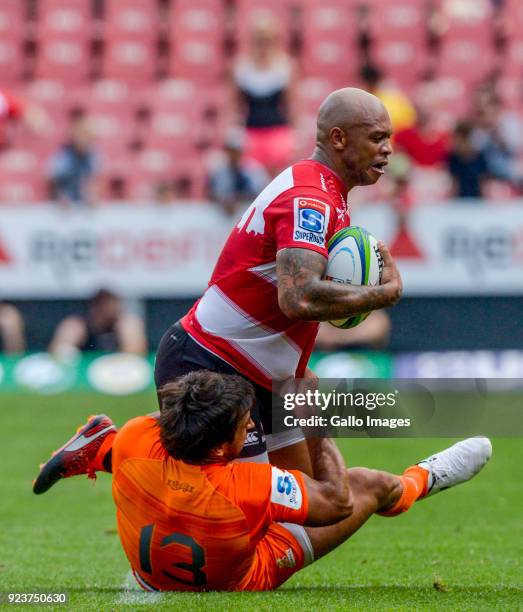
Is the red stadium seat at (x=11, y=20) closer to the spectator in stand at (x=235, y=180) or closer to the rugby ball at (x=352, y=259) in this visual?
the spectator in stand at (x=235, y=180)

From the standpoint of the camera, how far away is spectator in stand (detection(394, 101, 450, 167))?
15.1 metres

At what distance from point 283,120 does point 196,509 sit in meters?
10.00

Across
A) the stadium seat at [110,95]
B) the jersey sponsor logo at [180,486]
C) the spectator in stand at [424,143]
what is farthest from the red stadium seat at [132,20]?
the jersey sponsor logo at [180,486]

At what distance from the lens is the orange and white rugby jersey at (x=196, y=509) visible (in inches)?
207

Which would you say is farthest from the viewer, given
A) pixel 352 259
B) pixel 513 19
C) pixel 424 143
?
pixel 513 19

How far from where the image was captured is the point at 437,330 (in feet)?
48.1

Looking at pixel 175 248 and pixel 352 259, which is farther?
pixel 175 248

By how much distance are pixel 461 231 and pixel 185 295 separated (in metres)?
3.16

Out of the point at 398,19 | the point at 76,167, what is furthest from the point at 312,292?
the point at 398,19

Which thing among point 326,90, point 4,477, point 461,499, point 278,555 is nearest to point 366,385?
point 278,555

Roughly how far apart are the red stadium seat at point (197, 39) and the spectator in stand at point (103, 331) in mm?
5425

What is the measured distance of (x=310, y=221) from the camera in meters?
5.47

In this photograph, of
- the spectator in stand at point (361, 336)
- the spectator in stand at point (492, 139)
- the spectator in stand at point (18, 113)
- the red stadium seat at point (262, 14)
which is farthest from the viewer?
the red stadium seat at point (262, 14)

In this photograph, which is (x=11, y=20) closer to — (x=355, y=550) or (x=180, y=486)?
(x=355, y=550)
